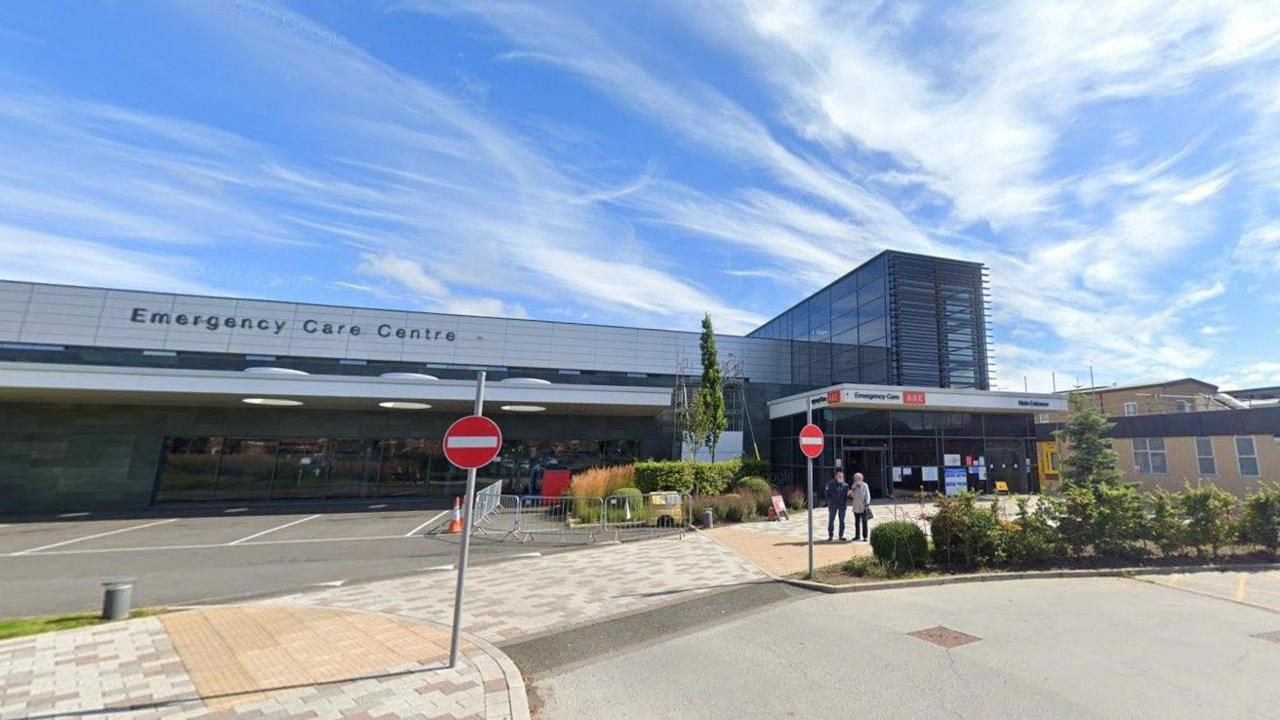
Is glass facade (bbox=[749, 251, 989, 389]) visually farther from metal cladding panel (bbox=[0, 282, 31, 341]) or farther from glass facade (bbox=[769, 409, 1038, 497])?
metal cladding panel (bbox=[0, 282, 31, 341])

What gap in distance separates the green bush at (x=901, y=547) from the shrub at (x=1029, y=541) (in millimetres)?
1747

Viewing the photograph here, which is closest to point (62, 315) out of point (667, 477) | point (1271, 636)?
point (667, 477)

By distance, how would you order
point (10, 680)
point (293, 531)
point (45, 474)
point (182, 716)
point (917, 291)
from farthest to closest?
point (917, 291) < point (45, 474) < point (293, 531) < point (10, 680) < point (182, 716)

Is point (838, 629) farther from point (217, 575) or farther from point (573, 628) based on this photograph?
point (217, 575)

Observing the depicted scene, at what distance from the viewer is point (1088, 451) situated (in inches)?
764

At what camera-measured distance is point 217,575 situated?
33.7 feet

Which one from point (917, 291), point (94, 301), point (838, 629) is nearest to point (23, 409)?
point (94, 301)

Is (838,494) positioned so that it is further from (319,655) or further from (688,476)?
(319,655)

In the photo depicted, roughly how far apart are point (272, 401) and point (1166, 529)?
93.3ft

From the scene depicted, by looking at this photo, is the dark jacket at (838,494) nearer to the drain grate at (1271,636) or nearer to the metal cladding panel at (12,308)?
the drain grate at (1271,636)

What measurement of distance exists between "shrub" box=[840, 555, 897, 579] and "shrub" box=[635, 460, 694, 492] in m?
8.98

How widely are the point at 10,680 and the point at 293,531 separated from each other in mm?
11864

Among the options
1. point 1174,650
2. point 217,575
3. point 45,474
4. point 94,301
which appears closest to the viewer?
point 1174,650

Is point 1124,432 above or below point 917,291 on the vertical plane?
below
